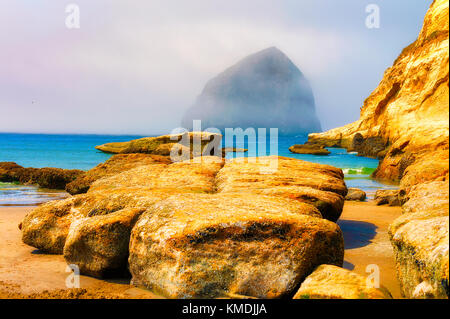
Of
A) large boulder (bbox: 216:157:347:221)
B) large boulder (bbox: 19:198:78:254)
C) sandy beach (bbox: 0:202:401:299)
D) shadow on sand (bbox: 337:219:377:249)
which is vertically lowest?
shadow on sand (bbox: 337:219:377:249)

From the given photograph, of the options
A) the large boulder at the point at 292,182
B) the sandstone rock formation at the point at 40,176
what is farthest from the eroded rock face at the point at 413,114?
the sandstone rock formation at the point at 40,176

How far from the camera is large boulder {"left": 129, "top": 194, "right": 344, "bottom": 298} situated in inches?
196

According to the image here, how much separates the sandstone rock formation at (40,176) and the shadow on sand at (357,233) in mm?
14659

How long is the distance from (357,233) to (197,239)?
17.9 ft

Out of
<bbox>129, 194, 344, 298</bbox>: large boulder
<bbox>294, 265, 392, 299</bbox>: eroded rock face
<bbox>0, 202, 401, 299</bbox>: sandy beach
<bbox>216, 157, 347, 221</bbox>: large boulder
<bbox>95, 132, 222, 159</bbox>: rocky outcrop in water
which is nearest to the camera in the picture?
<bbox>294, 265, 392, 299</bbox>: eroded rock face

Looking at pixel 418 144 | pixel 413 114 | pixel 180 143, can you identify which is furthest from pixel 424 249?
pixel 413 114

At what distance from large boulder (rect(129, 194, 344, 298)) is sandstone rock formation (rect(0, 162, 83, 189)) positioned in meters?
16.1

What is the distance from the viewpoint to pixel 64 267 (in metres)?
6.47

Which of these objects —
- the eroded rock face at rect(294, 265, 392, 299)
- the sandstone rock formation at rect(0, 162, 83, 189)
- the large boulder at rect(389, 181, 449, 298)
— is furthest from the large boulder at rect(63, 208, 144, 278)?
the sandstone rock formation at rect(0, 162, 83, 189)

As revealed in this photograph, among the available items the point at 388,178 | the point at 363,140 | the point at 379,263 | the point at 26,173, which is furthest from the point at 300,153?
the point at 379,263

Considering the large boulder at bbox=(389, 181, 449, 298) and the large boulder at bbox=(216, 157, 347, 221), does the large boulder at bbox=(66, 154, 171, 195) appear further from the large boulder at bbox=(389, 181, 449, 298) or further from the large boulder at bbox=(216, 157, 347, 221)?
the large boulder at bbox=(389, 181, 449, 298)

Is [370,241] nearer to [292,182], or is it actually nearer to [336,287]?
[292,182]

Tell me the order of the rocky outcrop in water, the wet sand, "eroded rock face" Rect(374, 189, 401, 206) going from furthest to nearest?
1. the rocky outcrop in water
2. "eroded rock face" Rect(374, 189, 401, 206)
3. the wet sand

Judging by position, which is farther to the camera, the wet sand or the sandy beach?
the wet sand
